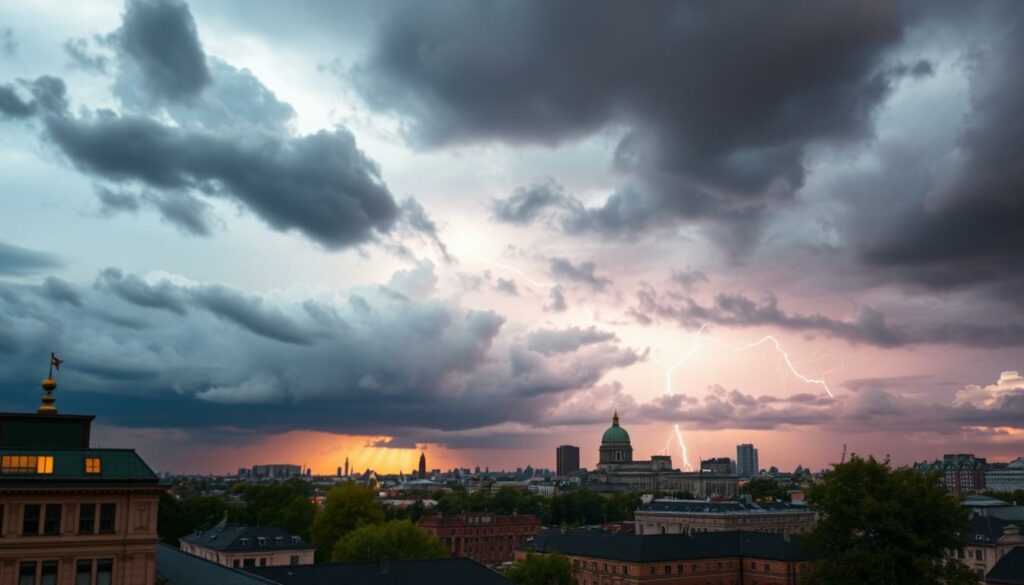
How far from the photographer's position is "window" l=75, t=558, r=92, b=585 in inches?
1599

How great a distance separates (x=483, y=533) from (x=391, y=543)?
8379 centimetres

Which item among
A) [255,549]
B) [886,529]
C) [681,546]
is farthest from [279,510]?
[886,529]

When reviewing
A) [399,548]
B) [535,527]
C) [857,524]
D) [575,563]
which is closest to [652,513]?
[535,527]

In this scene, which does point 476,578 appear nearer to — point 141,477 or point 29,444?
point 141,477

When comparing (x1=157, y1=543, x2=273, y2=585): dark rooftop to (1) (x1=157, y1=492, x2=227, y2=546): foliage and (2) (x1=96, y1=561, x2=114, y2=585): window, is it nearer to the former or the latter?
(2) (x1=96, y1=561, x2=114, y2=585): window

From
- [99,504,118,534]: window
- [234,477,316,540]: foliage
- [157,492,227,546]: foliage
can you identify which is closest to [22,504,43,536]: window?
[99,504,118,534]: window

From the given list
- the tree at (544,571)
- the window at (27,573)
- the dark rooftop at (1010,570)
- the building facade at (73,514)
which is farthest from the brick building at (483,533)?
the window at (27,573)

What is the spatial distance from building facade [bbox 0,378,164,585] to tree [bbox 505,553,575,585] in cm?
4801

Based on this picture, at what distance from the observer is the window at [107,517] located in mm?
41750

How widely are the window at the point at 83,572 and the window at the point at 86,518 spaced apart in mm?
1403

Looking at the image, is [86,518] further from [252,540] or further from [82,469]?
[252,540]

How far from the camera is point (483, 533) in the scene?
557 feet

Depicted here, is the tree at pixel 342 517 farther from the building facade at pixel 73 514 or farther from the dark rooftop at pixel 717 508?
the dark rooftop at pixel 717 508

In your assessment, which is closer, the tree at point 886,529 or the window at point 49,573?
the window at point 49,573
